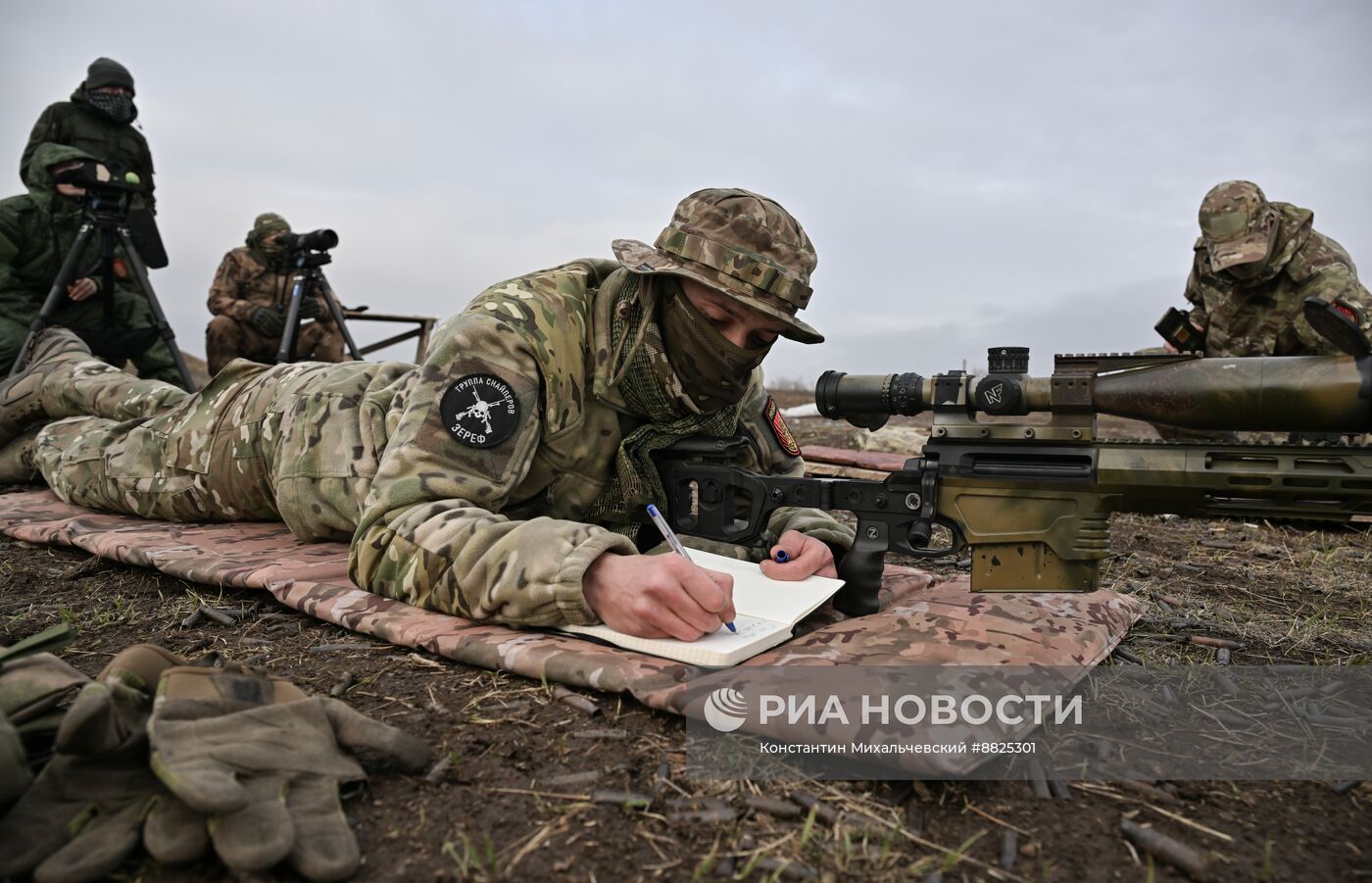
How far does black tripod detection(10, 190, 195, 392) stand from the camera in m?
7.21

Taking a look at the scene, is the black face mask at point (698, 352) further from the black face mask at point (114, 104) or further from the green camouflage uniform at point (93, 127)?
the black face mask at point (114, 104)

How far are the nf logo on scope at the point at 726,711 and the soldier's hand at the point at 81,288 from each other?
7997mm

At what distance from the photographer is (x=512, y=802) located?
5.79ft

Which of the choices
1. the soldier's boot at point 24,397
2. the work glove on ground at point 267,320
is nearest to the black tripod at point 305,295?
the work glove on ground at point 267,320

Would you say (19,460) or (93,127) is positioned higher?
(93,127)

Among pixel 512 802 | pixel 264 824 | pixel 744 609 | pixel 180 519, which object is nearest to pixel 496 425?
pixel 744 609

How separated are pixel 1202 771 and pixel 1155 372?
107 cm

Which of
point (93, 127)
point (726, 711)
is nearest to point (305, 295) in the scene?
point (93, 127)

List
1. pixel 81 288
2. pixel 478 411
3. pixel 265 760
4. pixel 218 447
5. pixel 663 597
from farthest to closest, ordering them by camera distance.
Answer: pixel 81 288 → pixel 218 447 → pixel 478 411 → pixel 663 597 → pixel 265 760

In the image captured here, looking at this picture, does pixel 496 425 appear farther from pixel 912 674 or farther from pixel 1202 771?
pixel 1202 771

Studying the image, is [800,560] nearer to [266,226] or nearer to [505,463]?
[505,463]

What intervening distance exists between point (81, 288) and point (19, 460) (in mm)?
3373

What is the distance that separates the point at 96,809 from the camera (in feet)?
4.89

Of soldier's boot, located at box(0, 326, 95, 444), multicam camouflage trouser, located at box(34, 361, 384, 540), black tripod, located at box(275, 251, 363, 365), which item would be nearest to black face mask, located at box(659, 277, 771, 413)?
multicam camouflage trouser, located at box(34, 361, 384, 540)
